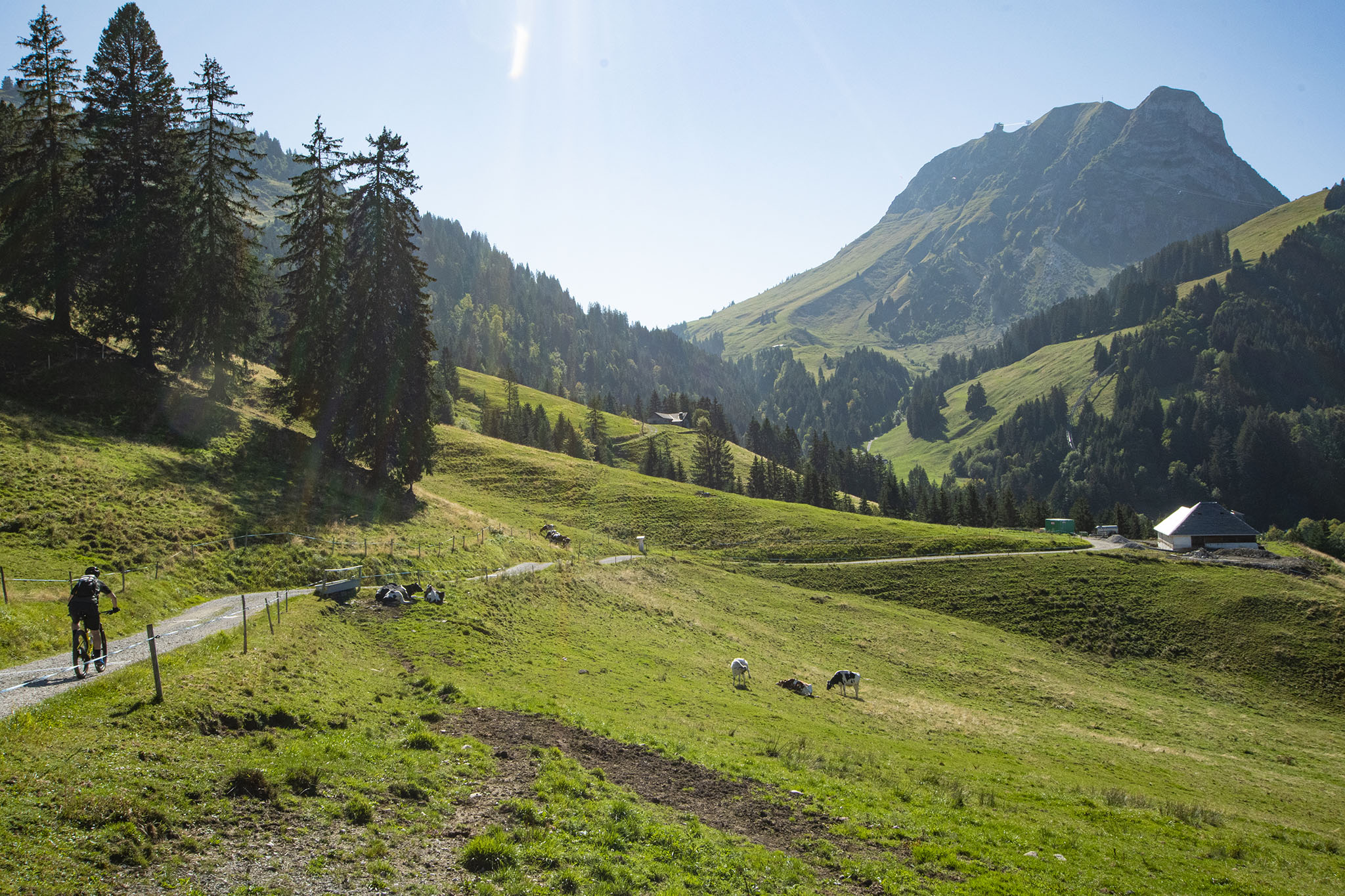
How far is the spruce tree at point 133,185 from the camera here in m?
42.1

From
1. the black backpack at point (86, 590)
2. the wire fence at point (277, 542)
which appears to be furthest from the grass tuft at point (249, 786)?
the wire fence at point (277, 542)

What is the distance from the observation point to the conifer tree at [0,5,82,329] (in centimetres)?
4038

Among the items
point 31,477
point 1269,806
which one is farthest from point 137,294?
point 1269,806

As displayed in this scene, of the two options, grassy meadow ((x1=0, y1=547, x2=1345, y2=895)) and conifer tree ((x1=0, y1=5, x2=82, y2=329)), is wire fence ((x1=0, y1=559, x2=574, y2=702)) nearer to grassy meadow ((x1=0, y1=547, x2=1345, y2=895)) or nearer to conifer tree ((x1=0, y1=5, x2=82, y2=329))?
grassy meadow ((x1=0, y1=547, x2=1345, y2=895))

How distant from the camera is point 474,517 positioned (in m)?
56.6

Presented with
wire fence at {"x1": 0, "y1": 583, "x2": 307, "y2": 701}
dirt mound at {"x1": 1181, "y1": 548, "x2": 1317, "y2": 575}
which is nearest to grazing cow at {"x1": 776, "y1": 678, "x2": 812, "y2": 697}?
wire fence at {"x1": 0, "y1": 583, "x2": 307, "y2": 701}

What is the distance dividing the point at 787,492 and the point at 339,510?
111 m

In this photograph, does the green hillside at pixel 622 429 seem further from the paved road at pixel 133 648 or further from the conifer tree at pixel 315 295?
the paved road at pixel 133 648

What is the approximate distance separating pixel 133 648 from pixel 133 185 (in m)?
40.1

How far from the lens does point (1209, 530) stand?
3095 inches

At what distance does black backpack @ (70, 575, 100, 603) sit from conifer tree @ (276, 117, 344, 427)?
33928mm

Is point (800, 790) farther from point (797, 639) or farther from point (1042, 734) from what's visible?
point (797, 639)

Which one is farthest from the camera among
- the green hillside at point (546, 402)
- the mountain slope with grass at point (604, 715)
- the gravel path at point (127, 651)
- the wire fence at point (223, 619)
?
the green hillside at point (546, 402)

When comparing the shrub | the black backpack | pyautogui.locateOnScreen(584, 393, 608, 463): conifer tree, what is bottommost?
the shrub
